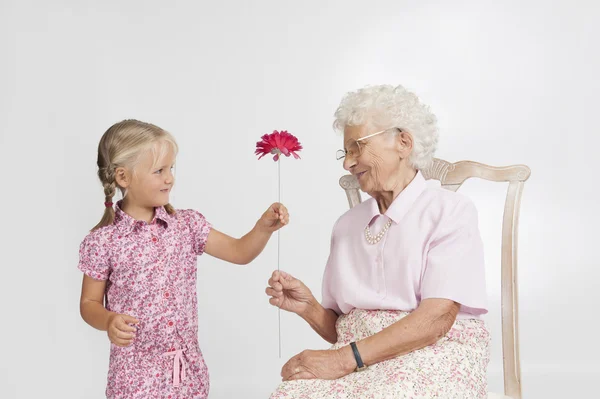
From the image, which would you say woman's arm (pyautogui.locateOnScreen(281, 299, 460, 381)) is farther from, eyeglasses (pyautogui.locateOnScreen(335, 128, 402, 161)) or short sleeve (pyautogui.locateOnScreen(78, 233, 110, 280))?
short sleeve (pyautogui.locateOnScreen(78, 233, 110, 280))

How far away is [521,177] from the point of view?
2828 mm

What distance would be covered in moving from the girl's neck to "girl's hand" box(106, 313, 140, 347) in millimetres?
398

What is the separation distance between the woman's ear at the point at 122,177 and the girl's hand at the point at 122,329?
47 cm

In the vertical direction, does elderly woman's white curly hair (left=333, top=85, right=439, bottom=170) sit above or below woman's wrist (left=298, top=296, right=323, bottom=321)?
above

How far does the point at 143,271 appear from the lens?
269 centimetres

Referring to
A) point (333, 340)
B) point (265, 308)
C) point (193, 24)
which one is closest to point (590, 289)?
point (265, 308)

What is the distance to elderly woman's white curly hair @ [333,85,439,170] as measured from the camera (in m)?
2.63

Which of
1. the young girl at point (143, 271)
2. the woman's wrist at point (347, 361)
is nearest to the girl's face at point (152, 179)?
the young girl at point (143, 271)

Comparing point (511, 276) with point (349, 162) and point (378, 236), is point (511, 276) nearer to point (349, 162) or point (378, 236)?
point (378, 236)

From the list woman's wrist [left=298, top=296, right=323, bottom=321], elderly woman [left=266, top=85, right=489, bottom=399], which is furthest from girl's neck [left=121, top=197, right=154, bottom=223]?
woman's wrist [left=298, top=296, right=323, bottom=321]

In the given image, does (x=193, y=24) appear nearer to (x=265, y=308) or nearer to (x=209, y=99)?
(x=209, y=99)

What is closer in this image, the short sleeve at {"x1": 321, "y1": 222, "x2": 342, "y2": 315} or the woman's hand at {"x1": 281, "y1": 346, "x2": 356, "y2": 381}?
the woman's hand at {"x1": 281, "y1": 346, "x2": 356, "y2": 381}

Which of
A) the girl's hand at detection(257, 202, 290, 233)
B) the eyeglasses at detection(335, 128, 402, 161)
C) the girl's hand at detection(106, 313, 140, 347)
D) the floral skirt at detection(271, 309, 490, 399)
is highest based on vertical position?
the eyeglasses at detection(335, 128, 402, 161)

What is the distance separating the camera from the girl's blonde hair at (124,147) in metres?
2.69
